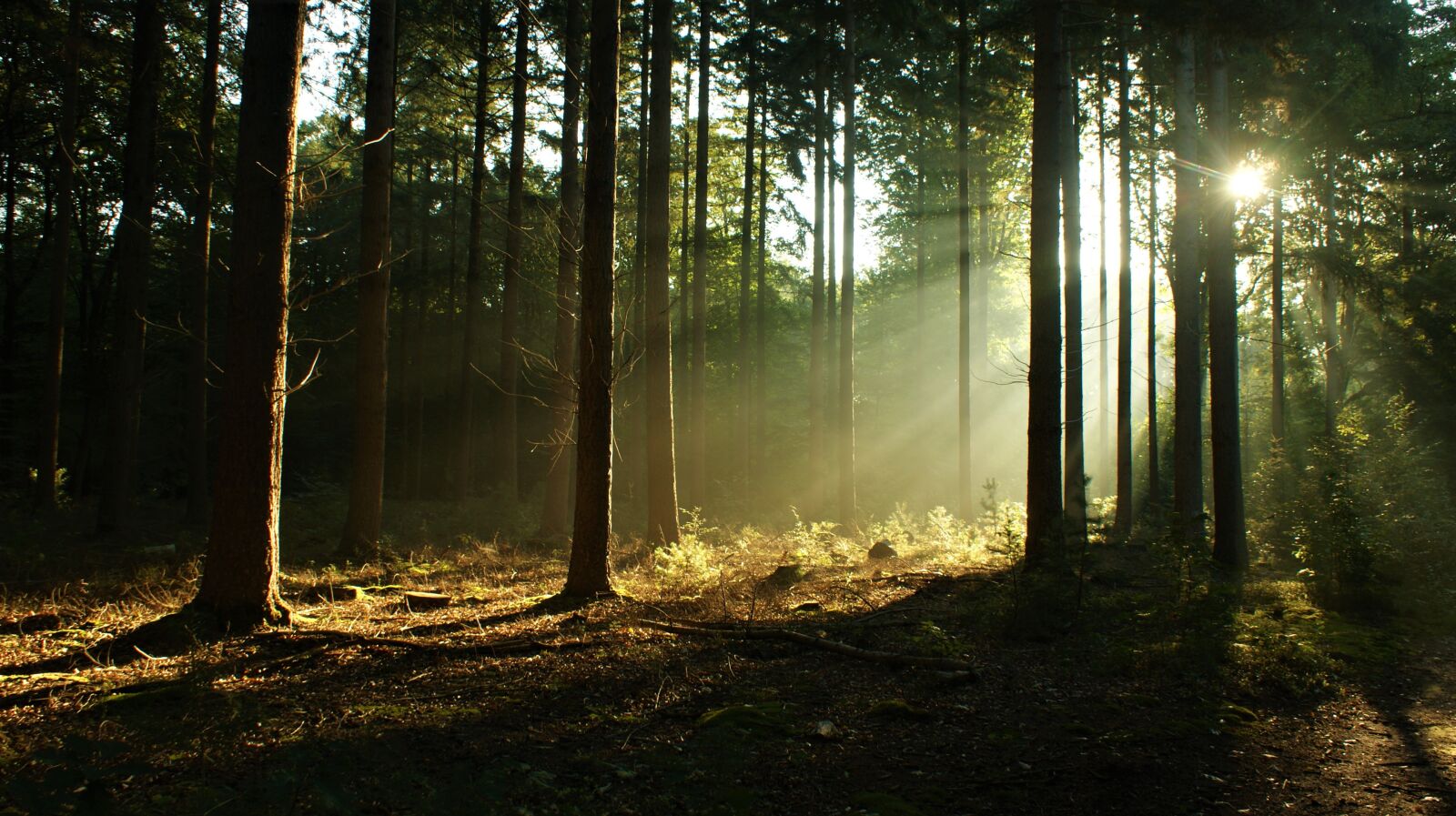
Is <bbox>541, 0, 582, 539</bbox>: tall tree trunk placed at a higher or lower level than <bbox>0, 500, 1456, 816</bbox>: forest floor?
higher

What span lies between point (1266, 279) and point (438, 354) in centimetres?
2975

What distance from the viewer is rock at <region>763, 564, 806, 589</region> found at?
10.3 meters

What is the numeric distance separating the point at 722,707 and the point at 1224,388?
37.7ft

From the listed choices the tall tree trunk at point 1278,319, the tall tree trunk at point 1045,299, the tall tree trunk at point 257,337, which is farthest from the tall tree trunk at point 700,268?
the tall tree trunk at point 1278,319

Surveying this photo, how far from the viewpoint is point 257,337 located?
21.5 ft

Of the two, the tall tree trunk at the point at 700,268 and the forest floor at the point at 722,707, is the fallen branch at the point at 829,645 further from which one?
the tall tree trunk at the point at 700,268

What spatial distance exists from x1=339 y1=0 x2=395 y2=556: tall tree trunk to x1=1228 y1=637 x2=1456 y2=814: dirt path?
11058 mm

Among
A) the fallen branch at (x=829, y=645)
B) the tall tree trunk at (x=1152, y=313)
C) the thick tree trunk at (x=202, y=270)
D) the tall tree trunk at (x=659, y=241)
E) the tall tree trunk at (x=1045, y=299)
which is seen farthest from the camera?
the tall tree trunk at (x=1152, y=313)

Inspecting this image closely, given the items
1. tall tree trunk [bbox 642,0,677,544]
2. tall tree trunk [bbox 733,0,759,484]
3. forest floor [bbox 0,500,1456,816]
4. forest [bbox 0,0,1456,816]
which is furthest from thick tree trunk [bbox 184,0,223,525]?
tall tree trunk [bbox 733,0,759,484]

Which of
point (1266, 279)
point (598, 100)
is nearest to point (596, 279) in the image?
point (598, 100)

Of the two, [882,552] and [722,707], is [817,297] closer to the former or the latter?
[882,552]

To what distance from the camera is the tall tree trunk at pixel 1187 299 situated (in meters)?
14.7

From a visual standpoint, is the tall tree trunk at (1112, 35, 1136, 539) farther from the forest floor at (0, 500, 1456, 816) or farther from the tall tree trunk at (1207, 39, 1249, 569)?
the forest floor at (0, 500, 1456, 816)

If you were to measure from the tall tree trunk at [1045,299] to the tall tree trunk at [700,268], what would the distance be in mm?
8711
